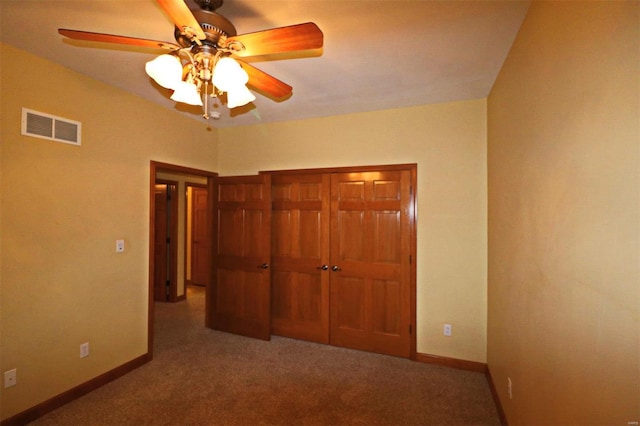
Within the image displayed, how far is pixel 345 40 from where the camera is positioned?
1918mm

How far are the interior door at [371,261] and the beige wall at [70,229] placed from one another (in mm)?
2089

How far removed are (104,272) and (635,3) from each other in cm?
357

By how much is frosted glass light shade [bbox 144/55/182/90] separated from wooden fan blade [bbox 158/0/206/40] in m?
0.16

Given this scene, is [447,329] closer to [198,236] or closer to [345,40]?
[345,40]

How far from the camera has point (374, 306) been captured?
3.25 meters

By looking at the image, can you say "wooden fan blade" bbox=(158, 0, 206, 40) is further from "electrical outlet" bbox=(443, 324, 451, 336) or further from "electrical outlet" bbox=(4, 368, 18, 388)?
"electrical outlet" bbox=(443, 324, 451, 336)

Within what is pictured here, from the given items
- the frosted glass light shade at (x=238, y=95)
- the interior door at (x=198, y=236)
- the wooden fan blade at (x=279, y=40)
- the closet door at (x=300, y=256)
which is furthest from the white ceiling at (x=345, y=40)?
the interior door at (x=198, y=236)

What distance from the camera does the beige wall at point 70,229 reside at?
206cm

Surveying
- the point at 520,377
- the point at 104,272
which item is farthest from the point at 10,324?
the point at 520,377

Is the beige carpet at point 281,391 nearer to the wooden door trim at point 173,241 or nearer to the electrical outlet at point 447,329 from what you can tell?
the electrical outlet at point 447,329

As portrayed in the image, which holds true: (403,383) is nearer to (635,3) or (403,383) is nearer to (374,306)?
(374,306)

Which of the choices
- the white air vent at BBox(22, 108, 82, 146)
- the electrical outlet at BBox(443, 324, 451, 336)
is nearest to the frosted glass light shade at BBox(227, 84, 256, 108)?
the white air vent at BBox(22, 108, 82, 146)

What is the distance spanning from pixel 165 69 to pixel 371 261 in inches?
103

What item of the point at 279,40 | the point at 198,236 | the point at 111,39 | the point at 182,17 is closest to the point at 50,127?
the point at 111,39
